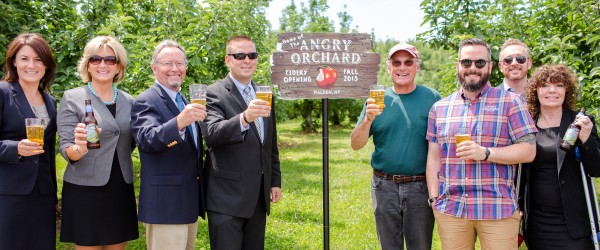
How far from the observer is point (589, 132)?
4.05m

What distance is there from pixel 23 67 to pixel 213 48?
374cm

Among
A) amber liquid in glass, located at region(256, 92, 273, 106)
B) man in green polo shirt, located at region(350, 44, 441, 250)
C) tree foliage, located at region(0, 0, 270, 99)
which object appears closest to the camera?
amber liquid in glass, located at region(256, 92, 273, 106)

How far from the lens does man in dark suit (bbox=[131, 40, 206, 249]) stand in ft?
13.3

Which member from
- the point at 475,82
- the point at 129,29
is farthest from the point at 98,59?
the point at 129,29

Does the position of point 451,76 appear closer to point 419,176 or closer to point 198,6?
point 419,176

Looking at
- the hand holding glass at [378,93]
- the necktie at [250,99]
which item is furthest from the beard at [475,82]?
the necktie at [250,99]

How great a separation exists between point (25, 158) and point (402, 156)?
10.3ft

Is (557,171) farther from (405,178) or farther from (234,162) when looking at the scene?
(234,162)

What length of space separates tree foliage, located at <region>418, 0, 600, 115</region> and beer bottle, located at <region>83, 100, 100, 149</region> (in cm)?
439

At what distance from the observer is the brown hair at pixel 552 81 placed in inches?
167

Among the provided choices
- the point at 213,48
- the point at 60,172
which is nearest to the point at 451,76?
the point at 213,48

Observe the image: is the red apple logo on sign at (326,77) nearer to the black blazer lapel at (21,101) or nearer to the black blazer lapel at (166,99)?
the black blazer lapel at (166,99)

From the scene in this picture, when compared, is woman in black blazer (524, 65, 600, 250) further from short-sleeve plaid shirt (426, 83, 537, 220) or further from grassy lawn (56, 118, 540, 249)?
grassy lawn (56, 118, 540, 249)

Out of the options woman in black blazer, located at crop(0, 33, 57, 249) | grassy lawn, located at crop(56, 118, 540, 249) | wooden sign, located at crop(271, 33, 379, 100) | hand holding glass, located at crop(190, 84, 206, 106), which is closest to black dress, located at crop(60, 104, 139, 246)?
woman in black blazer, located at crop(0, 33, 57, 249)
